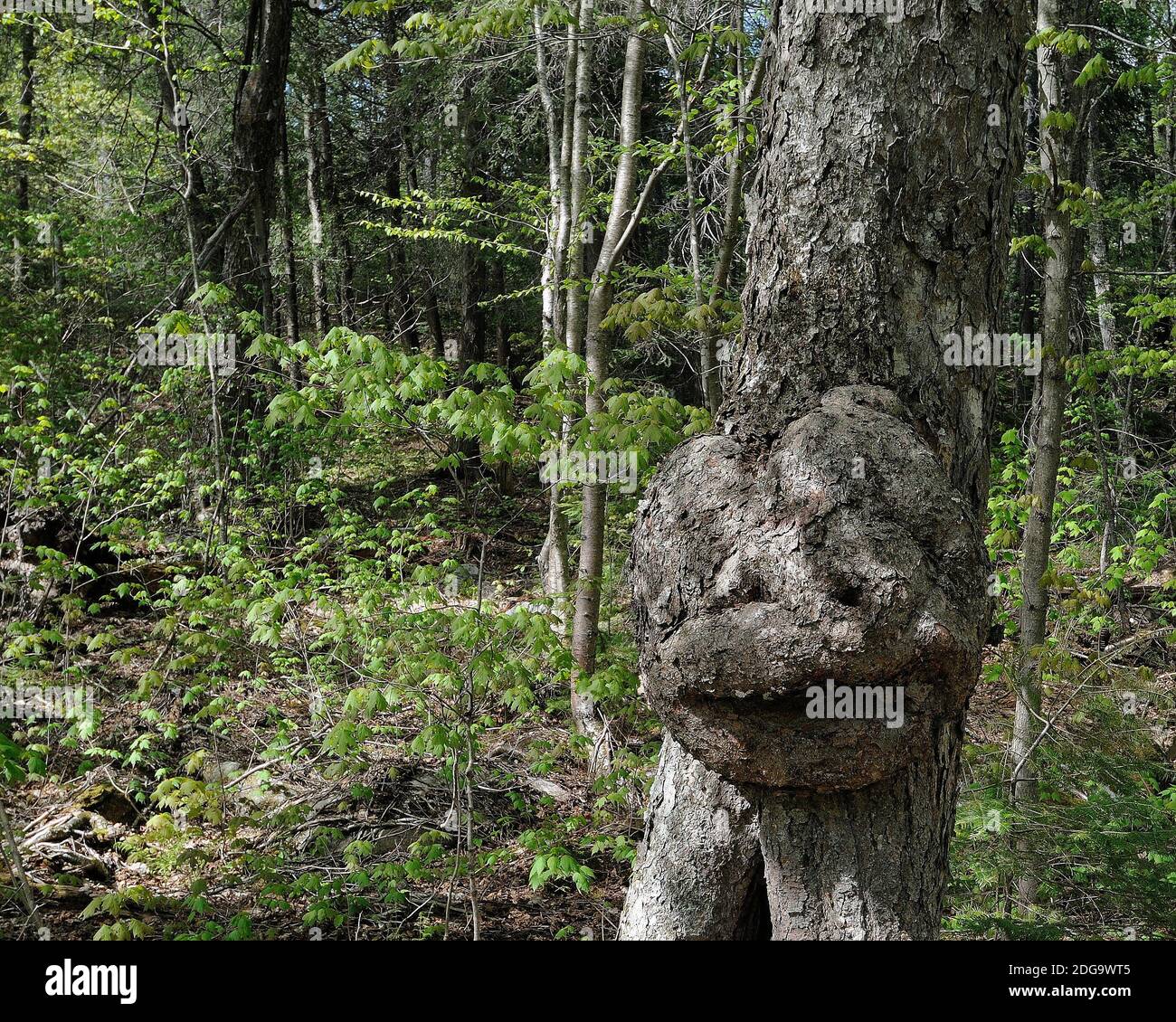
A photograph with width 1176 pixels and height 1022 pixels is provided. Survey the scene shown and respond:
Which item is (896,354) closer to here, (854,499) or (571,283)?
(854,499)

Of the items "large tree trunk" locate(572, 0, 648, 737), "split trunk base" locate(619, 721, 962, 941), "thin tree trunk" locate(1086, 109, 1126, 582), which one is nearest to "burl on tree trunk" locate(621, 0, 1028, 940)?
"split trunk base" locate(619, 721, 962, 941)

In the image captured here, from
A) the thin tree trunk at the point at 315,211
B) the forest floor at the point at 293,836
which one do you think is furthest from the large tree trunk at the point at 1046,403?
the thin tree trunk at the point at 315,211

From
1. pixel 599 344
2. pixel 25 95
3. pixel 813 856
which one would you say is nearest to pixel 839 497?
pixel 813 856

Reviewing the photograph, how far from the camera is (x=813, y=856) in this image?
206 cm

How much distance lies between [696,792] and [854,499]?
2.86ft

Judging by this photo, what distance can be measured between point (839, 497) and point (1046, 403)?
4.03 m

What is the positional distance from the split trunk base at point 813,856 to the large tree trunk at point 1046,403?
3.07 metres

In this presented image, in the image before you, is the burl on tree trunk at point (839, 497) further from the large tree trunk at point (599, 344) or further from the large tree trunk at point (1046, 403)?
the large tree trunk at point (599, 344)

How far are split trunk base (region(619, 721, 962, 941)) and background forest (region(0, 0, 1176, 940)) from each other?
1.36 metres

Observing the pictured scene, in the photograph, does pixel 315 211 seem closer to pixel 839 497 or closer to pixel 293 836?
pixel 293 836

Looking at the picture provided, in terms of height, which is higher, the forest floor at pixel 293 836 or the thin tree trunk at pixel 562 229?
the thin tree trunk at pixel 562 229

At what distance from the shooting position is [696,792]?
2.29 meters

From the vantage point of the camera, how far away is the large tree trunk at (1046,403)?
4910mm
